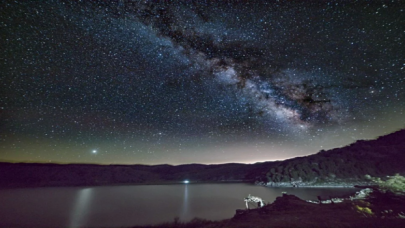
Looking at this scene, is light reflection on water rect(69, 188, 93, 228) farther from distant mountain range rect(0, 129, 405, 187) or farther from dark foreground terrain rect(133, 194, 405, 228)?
distant mountain range rect(0, 129, 405, 187)

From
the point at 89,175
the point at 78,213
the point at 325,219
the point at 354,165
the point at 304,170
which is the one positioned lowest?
the point at 78,213

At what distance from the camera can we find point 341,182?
52531mm

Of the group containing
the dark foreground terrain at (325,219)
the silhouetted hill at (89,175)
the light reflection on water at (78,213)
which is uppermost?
the silhouetted hill at (89,175)

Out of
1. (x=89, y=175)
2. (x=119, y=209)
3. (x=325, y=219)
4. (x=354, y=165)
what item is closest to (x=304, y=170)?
(x=354, y=165)

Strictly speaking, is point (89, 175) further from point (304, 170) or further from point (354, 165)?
point (354, 165)

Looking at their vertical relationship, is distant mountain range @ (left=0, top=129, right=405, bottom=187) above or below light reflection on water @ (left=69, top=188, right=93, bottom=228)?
above

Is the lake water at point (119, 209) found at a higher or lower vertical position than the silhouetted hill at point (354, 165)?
lower

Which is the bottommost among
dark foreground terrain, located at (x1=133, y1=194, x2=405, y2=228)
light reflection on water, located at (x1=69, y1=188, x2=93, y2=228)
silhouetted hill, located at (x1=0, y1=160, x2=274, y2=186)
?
light reflection on water, located at (x1=69, y1=188, x2=93, y2=228)

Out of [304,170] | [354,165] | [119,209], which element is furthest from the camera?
[304,170]

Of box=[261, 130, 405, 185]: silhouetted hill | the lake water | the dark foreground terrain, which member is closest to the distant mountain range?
box=[261, 130, 405, 185]: silhouetted hill

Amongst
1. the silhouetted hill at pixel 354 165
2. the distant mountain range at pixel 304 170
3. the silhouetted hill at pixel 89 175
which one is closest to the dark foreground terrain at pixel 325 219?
the distant mountain range at pixel 304 170

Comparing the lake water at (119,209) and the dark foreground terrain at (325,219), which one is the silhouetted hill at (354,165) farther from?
the dark foreground terrain at (325,219)

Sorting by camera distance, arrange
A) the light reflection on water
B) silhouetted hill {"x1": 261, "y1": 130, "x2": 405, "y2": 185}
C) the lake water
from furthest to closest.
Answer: silhouetted hill {"x1": 261, "y1": 130, "x2": 405, "y2": 185} → the lake water → the light reflection on water

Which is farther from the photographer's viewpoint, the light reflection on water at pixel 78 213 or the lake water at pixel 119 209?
the lake water at pixel 119 209
